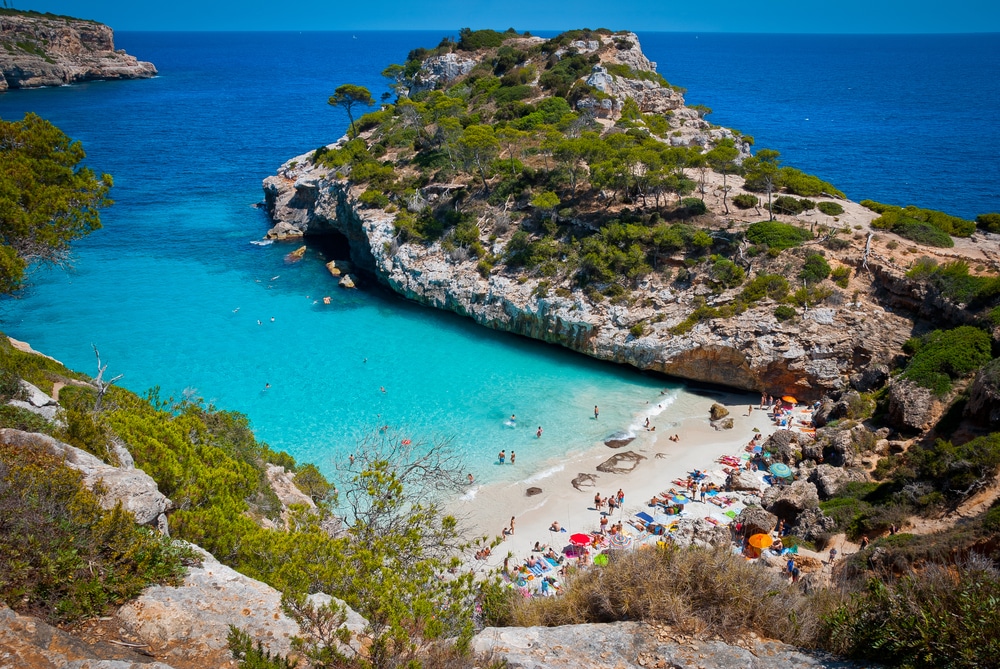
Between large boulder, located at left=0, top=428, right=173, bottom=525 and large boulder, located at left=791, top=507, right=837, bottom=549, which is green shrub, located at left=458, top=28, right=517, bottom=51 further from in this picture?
large boulder, located at left=0, top=428, right=173, bottom=525

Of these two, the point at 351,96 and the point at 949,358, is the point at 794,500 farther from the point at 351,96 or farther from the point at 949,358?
the point at 351,96

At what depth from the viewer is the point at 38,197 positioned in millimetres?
18938

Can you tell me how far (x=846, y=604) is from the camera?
983 cm

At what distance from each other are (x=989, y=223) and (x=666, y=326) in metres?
19.9

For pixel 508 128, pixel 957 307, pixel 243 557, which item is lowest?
pixel 243 557

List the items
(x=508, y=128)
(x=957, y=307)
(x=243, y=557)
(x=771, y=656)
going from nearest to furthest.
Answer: (x=771, y=656), (x=243, y=557), (x=957, y=307), (x=508, y=128)

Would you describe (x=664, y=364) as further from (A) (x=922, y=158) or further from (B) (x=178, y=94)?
(B) (x=178, y=94)

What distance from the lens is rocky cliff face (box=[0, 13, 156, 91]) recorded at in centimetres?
12075

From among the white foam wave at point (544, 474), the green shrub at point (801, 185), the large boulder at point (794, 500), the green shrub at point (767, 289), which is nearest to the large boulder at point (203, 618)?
the white foam wave at point (544, 474)

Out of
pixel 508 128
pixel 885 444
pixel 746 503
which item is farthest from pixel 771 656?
pixel 508 128

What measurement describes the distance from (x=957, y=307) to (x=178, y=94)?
448 feet

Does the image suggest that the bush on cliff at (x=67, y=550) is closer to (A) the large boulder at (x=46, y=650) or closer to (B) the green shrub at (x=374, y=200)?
(A) the large boulder at (x=46, y=650)

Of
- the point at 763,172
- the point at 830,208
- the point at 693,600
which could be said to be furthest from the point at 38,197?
the point at 830,208

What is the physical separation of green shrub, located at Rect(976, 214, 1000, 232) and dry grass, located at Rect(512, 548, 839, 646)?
33469 millimetres
